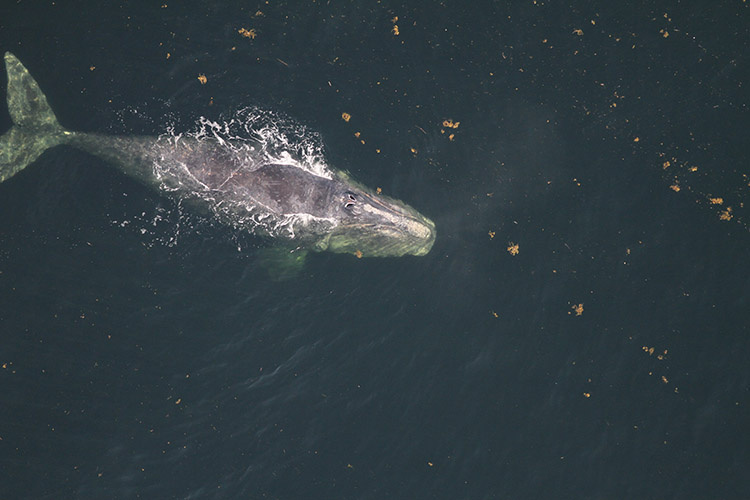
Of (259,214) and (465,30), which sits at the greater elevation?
(465,30)

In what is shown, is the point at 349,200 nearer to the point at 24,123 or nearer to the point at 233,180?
the point at 233,180

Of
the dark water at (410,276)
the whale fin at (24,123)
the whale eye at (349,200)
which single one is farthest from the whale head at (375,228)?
the whale fin at (24,123)

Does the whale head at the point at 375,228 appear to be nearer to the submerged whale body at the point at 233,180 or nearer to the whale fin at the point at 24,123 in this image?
the submerged whale body at the point at 233,180

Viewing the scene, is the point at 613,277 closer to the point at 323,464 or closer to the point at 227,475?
the point at 323,464

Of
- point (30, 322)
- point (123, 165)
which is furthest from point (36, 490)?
point (123, 165)

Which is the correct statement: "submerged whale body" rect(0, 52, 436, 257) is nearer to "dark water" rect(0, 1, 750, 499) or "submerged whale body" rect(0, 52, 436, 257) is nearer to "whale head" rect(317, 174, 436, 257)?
"whale head" rect(317, 174, 436, 257)

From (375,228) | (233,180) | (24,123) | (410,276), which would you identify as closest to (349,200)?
(375,228)
